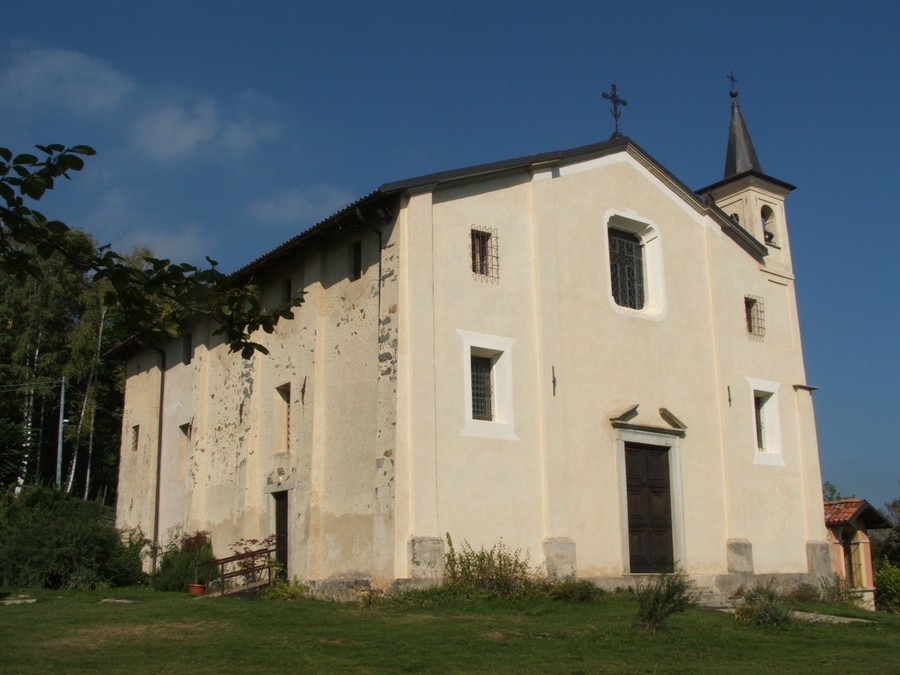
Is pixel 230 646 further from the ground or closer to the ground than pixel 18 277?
closer to the ground

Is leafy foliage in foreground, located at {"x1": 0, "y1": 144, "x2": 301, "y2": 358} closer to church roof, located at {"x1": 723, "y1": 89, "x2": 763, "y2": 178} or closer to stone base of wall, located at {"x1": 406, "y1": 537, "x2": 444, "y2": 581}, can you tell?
stone base of wall, located at {"x1": 406, "y1": 537, "x2": 444, "y2": 581}

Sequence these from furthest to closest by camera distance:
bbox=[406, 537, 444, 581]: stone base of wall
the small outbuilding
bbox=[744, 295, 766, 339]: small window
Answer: the small outbuilding
bbox=[744, 295, 766, 339]: small window
bbox=[406, 537, 444, 581]: stone base of wall

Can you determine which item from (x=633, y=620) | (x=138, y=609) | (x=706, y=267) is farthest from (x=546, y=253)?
(x=138, y=609)

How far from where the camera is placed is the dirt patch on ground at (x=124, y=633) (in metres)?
10.5

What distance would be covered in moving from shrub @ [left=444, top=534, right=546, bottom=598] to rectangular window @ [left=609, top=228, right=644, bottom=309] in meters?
6.27

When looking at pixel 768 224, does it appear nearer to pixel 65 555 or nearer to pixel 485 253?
pixel 485 253

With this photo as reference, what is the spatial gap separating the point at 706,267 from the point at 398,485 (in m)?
9.70

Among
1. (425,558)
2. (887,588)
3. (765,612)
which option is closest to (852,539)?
(887,588)

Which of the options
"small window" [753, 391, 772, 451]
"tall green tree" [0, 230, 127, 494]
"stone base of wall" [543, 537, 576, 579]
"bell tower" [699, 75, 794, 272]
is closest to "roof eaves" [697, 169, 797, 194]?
"bell tower" [699, 75, 794, 272]

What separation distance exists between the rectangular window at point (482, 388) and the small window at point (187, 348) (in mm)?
9837

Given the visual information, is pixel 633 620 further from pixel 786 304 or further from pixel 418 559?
pixel 786 304

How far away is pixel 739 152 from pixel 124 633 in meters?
19.1

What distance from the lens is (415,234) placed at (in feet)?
52.9

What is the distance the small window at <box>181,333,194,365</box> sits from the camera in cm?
2400
